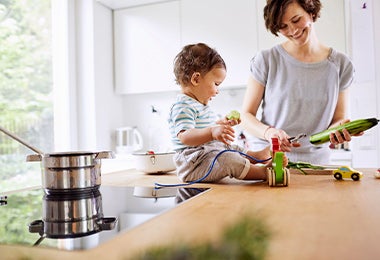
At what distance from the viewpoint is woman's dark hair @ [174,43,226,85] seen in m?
1.10

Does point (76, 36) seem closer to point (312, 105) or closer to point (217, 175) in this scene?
point (312, 105)

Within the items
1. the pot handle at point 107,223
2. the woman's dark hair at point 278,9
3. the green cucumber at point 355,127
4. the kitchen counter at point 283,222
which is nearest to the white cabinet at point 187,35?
the woman's dark hair at point 278,9

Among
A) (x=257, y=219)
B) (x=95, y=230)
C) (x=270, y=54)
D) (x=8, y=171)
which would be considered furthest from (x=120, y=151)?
(x=257, y=219)

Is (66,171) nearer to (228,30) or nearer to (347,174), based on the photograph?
(347,174)

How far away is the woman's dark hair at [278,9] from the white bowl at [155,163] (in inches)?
23.5

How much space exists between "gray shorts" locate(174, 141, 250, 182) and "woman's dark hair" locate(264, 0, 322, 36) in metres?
0.57

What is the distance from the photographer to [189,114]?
1.02 m

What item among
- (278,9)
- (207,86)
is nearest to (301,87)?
(278,9)

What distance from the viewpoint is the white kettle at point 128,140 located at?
122 inches

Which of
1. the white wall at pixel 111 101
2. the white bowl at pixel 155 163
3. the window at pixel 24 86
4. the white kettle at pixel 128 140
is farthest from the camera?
the white kettle at pixel 128 140

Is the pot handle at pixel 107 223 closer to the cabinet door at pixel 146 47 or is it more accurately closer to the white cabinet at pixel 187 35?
the white cabinet at pixel 187 35

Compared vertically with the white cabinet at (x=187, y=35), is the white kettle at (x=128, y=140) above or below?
below

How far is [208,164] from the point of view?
3.07 ft

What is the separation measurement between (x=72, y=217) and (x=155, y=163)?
0.59m
